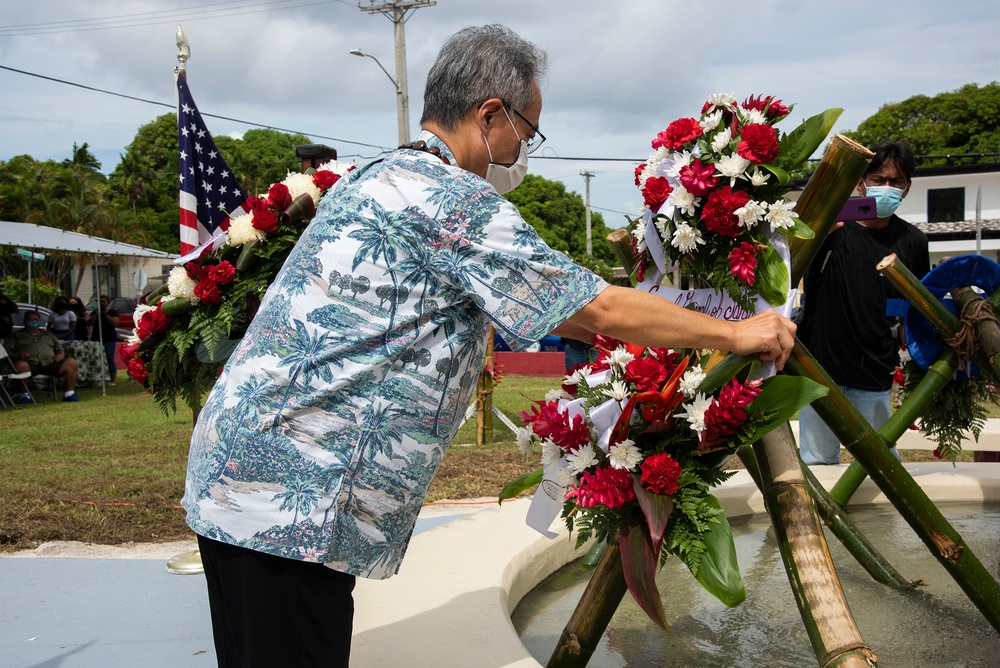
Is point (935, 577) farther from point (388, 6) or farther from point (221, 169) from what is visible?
point (388, 6)

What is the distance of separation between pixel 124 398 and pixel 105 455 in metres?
6.17

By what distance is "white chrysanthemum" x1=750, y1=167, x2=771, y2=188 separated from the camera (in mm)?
2381

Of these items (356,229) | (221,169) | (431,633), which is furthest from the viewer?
(221,169)

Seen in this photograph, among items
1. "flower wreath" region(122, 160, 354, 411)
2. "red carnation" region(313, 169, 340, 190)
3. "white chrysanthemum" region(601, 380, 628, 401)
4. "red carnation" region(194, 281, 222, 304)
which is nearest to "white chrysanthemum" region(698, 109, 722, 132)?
"white chrysanthemum" region(601, 380, 628, 401)

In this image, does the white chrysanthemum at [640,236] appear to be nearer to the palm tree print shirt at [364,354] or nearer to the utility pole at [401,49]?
the palm tree print shirt at [364,354]

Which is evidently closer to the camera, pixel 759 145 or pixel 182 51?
pixel 759 145

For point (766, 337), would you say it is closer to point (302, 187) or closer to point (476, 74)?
point (476, 74)

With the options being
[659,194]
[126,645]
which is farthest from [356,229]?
[126,645]

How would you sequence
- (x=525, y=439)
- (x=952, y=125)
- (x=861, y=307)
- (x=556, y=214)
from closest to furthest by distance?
(x=525, y=439), (x=861, y=307), (x=952, y=125), (x=556, y=214)

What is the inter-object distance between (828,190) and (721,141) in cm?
35

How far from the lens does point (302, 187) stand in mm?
3980

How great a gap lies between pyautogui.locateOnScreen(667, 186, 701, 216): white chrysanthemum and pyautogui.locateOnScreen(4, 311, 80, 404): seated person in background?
13536 mm

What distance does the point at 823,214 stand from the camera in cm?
254

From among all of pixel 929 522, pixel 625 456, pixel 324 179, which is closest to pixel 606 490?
pixel 625 456
